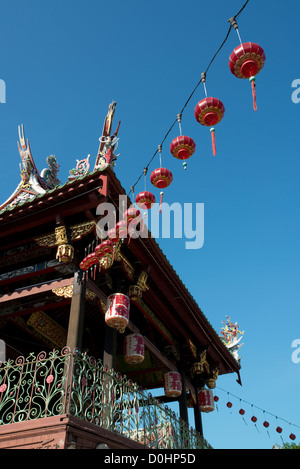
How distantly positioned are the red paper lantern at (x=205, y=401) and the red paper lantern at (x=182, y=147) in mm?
8325

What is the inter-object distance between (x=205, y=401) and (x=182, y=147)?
28.6 ft

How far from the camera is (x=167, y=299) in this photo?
36.8 ft

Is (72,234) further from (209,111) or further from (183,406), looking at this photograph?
(183,406)

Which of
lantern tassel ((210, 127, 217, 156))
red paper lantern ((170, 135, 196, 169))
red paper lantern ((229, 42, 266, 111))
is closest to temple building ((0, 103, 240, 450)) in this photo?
red paper lantern ((170, 135, 196, 169))

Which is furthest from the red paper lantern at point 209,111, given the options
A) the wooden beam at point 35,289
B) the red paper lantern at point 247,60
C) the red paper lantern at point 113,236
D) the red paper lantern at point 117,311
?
the wooden beam at point 35,289

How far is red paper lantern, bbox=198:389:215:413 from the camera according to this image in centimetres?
1373

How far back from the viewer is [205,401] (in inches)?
541

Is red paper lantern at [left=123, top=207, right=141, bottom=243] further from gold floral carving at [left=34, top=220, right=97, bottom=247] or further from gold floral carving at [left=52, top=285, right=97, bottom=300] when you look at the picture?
gold floral carving at [left=52, top=285, right=97, bottom=300]

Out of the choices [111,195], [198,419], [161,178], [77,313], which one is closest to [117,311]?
[77,313]

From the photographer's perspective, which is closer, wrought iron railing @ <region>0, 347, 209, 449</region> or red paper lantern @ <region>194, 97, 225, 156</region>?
wrought iron railing @ <region>0, 347, 209, 449</region>

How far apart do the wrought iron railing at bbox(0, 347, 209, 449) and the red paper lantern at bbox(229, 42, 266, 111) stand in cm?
533

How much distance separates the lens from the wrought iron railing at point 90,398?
20.9ft
